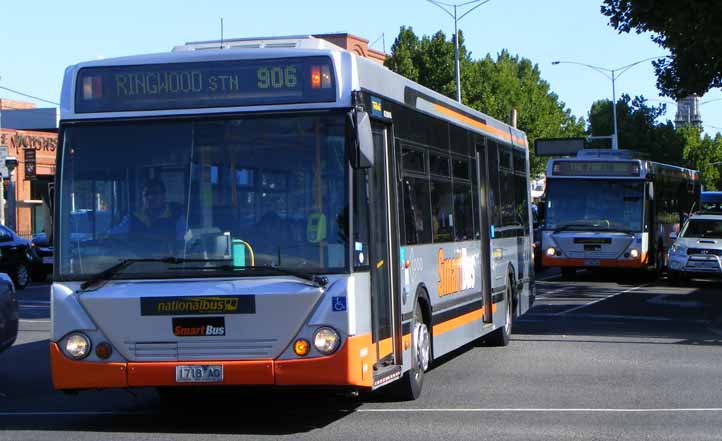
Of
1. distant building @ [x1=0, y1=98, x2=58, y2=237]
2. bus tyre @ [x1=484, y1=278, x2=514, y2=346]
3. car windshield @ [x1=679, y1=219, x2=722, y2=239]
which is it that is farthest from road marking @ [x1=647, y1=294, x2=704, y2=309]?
→ distant building @ [x1=0, y1=98, x2=58, y2=237]

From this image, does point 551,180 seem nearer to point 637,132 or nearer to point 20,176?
point 20,176

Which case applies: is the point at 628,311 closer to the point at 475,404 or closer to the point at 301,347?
the point at 475,404

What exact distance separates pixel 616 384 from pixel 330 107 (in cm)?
492

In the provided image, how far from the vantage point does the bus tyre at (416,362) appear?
431 inches

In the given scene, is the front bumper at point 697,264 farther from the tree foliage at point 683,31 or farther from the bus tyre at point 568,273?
the tree foliage at point 683,31

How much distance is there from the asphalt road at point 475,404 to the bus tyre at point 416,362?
0.11 metres

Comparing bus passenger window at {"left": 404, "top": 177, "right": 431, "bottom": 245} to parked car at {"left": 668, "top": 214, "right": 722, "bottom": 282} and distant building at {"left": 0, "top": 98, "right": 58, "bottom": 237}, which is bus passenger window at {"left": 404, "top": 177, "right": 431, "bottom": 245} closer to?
parked car at {"left": 668, "top": 214, "right": 722, "bottom": 282}

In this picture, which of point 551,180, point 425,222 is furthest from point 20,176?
point 425,222

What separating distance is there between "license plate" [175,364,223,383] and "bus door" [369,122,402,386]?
1246 millimetres

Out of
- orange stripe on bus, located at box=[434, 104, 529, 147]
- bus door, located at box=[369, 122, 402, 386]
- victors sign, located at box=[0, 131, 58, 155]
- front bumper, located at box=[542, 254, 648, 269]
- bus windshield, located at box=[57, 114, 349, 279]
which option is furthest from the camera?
victors sign, located at box=[0, 131, 58, 155]

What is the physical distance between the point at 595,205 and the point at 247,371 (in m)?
24.2

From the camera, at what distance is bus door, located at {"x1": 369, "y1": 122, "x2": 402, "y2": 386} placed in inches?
384

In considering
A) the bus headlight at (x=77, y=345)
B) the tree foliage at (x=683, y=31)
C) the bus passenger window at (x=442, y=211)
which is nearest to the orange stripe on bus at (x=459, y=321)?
the bus passenger window at (x=442, y=211)

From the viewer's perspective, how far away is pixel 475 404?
11.0 metres
